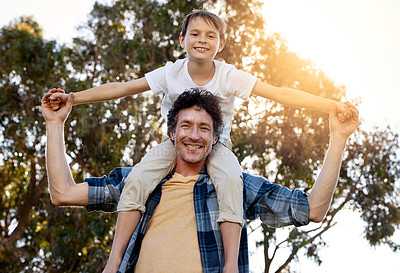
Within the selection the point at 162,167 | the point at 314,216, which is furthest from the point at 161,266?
the point at 314,216

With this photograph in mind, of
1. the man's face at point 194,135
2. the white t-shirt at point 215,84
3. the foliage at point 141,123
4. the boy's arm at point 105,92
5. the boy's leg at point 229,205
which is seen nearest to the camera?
the boy's leg at point 229,205

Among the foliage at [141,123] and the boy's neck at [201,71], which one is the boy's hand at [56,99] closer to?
the boy's neck at [201,71]

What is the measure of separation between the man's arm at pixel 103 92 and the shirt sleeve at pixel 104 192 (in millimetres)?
483

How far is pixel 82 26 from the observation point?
1507 centimetres

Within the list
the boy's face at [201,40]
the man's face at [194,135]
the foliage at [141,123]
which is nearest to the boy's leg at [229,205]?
the man's face at [194,135]

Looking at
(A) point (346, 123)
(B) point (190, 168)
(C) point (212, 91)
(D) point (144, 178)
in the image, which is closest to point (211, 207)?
(B) point (190, 168)

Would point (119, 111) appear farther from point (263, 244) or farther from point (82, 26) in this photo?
point (263, 244)

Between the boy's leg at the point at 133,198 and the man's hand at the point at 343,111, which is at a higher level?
the man's hand at the point at 343,111

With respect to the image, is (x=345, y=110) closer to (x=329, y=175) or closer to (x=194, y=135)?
(x=329, y=175)

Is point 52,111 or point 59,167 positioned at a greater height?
point 52,111

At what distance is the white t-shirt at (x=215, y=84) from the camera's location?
344cm

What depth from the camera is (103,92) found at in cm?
335

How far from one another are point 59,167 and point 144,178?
51 centimetres

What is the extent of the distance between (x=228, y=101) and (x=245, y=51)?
11.1 metres
